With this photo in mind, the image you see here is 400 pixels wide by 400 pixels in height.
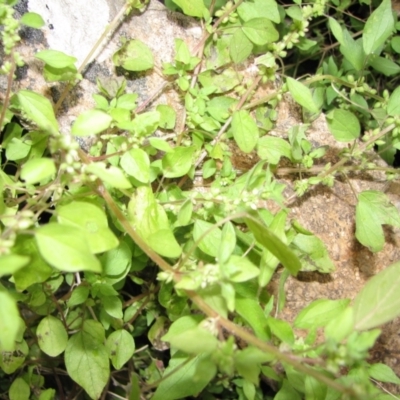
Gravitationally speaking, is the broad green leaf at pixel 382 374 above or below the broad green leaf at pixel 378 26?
below

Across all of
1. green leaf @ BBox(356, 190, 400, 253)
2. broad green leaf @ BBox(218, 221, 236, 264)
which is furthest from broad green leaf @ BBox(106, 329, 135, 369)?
green leaf @ BBox(356, 190, 400, 253)

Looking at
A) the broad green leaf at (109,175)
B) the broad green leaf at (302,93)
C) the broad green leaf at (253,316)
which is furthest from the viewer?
the broad green leaf at (302,93)

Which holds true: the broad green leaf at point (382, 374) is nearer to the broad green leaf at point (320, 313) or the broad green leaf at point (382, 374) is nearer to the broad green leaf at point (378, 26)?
the broad green leaf at point (320, 313)

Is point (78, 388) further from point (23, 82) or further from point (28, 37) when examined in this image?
point (28, 37)

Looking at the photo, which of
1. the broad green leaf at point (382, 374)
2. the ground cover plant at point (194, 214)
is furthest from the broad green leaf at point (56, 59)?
the broad green leaf at point (382, 374)

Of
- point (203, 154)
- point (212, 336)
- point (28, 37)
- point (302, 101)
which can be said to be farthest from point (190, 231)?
point (28, 37)

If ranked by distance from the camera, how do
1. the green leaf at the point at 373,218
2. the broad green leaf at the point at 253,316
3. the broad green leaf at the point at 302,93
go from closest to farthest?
the broad green leaf at the point at 253,316 → the broad green leaf at the point at 302,93 → the green leaf at the point at 373,218
